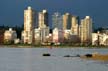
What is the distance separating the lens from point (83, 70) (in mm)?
71250

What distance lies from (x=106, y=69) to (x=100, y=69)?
1.11 m

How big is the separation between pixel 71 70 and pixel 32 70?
17.3 feet

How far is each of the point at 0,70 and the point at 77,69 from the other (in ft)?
35.8

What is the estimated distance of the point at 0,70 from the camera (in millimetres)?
70688

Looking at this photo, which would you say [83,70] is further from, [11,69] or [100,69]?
[11,69]

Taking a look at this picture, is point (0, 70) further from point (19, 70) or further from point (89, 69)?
point (89, 69)

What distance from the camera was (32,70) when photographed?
71375 millimetres

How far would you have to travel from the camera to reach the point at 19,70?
71.2 metres

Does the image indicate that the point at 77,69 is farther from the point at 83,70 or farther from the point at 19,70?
the point at 19,70

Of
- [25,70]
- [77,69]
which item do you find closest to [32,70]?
[25,70]

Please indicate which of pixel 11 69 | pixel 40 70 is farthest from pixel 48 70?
pixel 11 69

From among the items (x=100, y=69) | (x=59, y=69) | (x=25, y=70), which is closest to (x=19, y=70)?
(x=25, y=70)

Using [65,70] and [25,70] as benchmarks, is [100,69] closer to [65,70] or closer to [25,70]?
[65,70]

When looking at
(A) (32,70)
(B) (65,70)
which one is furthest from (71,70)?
(A) (32,70)
